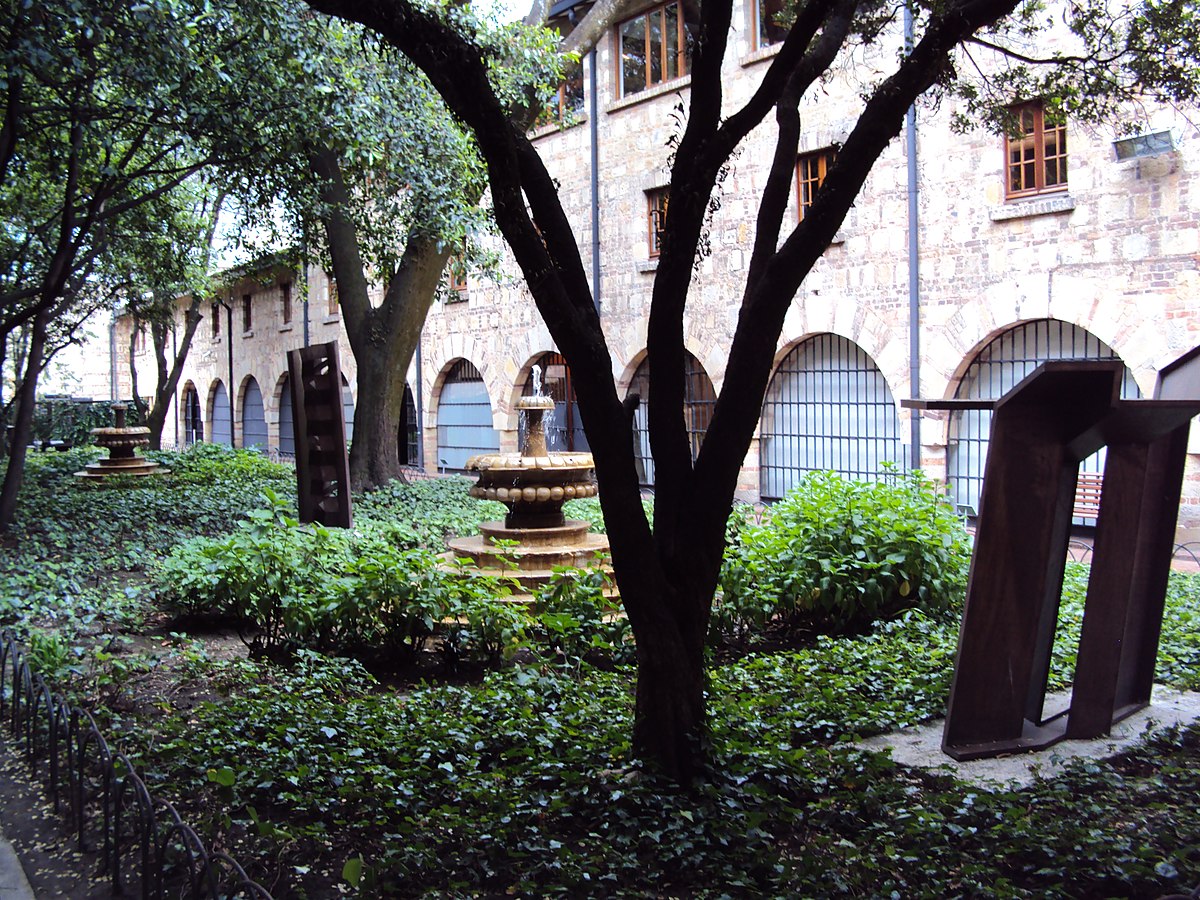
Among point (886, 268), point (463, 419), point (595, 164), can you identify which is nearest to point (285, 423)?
point (463, 419)

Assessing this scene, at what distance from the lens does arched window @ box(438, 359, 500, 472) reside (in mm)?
22062

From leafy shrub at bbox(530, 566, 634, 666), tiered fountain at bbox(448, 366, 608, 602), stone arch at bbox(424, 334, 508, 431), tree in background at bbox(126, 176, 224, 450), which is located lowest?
leafy shrub at bbox(530, 566, 634, 666)

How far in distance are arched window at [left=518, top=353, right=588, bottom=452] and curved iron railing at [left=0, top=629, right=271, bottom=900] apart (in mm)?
14698

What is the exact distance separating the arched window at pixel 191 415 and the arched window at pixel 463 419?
17868 mm

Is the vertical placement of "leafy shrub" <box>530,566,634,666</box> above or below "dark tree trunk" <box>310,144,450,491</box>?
below

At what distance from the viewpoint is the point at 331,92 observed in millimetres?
9977

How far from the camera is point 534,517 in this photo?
8578 mm

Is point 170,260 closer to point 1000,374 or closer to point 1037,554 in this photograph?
point 1000,374

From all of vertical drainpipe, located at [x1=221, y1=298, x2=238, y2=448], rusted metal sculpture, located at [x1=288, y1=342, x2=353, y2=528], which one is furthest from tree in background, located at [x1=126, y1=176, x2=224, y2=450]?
rusted metal sculpture, located at [x1=288, y1=342, x2=353, y2=528]

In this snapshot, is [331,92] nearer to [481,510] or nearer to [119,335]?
[481,510]

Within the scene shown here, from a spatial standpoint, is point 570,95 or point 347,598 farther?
point 570,95

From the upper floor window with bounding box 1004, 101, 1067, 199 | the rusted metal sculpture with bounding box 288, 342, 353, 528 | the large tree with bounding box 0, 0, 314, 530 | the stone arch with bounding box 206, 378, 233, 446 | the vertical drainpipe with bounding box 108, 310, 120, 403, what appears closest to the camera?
the large tree with bounding box 0, 0, 314, 530

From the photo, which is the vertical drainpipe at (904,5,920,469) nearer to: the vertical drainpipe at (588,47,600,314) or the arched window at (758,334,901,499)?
the arched window at (758,334,901,499)

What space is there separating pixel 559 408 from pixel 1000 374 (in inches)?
354
